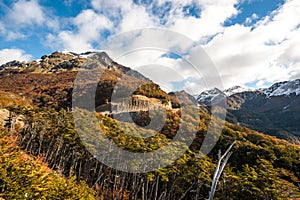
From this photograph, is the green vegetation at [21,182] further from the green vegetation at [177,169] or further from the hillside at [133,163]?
the green vegetation at [177,169]

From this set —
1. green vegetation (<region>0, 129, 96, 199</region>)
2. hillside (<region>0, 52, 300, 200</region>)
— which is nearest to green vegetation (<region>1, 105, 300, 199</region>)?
hillside (<region>0, 52, 300, 200</region>)

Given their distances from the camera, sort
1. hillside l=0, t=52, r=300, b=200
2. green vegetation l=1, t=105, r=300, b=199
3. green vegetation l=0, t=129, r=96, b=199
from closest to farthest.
→ green vegetation l=0, t=129, r=96, b=199 → hillside l=0, t=52, r=300, b=200 → green vegetation l=1, t=105, r=300, b=199

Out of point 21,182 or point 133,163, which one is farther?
point 133,163

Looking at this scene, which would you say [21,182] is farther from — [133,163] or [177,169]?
[177,169]

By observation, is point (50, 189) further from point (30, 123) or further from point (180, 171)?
point (30, 123)

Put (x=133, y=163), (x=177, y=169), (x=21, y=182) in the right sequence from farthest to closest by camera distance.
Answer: (x=133, y=163) → (x=177, y=169) → (x=21, y=182)

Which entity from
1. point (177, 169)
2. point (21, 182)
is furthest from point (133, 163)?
point (21, 182)

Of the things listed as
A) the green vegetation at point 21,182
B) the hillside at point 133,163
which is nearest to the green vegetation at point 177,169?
the hillside at point 133,163

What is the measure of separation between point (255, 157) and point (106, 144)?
15.4 m

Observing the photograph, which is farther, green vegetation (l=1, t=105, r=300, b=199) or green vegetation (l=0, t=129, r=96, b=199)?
green vegetation (l=1, t=105, r=300, b=199)

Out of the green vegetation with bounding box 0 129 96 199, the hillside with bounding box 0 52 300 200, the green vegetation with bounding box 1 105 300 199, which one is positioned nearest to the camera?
the green vegetation with bounding box 0 129 96 199

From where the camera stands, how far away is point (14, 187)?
7.09m

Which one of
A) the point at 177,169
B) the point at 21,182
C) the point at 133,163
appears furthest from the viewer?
the point at 133,163

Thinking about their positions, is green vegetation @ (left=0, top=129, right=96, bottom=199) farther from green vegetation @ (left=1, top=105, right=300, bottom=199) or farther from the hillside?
green vegetation @ (left=1, top=105, right=300, bottom=199)
